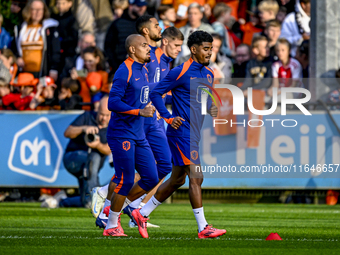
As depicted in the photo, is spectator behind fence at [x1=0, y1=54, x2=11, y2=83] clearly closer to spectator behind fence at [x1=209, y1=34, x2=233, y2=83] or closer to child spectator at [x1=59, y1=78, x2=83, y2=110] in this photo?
child spectator at [x1=59, y1=78, x2=83, y2=110]

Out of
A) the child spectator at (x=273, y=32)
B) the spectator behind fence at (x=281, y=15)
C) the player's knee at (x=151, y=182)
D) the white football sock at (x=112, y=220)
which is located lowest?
the white football sock at (x=112, y=220)

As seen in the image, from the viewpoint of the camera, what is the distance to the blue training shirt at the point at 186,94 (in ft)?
22.7

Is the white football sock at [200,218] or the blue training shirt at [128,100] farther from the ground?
the blue training shirt at [128,100]

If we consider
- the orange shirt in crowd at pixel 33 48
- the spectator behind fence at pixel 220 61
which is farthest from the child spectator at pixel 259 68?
the orange shirt in crowd at pixel 33 48

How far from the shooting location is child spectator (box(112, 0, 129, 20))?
14.3 metres

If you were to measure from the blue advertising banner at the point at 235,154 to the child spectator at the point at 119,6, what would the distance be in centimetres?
288

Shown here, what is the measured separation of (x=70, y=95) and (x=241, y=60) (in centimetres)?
349

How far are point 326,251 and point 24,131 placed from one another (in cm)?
795

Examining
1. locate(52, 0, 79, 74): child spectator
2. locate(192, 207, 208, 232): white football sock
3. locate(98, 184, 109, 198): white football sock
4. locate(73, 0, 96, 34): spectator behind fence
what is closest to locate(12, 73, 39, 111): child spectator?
locate(52, 0, 79, 74): child spectator

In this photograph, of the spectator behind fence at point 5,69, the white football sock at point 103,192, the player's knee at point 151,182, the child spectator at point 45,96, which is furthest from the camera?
the spectator behind fence at point 5,69

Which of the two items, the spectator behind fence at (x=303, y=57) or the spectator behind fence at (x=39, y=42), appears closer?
the spectator behind fence at (x=303, y=57)

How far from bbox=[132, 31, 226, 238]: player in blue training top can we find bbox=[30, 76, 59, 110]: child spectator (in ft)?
21.2

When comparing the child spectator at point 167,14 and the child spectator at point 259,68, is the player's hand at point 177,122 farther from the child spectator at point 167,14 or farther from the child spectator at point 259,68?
the child spectator at point 167,14

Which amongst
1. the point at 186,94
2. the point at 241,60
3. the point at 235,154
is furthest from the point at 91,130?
the point at 186,94
